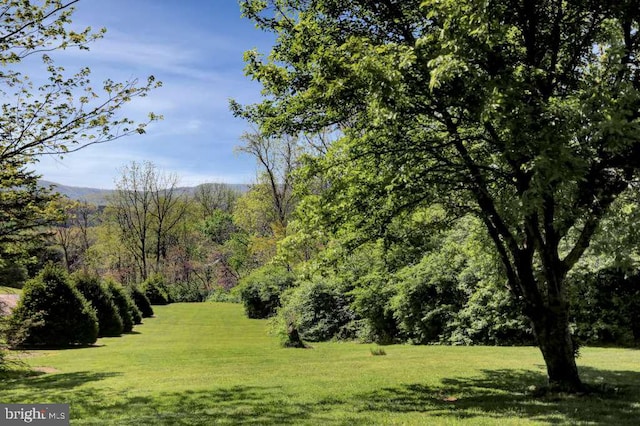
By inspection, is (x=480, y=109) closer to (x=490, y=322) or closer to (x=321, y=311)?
(x=490, y=322)

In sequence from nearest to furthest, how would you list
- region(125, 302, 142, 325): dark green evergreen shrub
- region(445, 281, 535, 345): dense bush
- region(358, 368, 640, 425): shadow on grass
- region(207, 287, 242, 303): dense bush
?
region(358, 368, 640, 425): shadow on grass
region(445, 281, 535, 345): dense bush
region(125, 302, 142, 325): dark green evergreen shrub
region(207, 287, 242, 303): dense bush

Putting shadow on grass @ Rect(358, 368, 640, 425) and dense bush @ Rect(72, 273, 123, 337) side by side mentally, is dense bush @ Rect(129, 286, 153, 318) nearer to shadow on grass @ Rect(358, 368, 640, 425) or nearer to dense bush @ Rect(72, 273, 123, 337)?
dense bush @ Rect(72, 273, 123, 337)

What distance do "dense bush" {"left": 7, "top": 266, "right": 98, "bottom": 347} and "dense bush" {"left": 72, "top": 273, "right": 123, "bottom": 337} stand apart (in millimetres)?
3462

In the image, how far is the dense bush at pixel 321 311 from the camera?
950 inches

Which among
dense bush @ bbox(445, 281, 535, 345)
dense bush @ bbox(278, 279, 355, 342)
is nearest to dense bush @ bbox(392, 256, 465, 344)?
dense bush @ bbox(445, 281, 535, 345)

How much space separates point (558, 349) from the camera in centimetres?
809

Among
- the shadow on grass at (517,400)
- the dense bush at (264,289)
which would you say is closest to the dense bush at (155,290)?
the dense bush at (264,289)

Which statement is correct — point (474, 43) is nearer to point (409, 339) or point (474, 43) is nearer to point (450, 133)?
point (450, 133)

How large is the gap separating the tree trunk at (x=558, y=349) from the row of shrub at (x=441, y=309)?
3068mm

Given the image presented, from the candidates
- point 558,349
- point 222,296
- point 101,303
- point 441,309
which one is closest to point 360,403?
point 558,349

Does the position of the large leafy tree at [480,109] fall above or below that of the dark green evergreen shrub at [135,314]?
above

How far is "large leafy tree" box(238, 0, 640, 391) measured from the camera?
19.1ft

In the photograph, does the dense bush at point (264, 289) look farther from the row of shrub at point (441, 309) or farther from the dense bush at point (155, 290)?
the dense bush at point (155, 290)

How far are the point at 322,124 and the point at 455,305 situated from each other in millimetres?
13042
